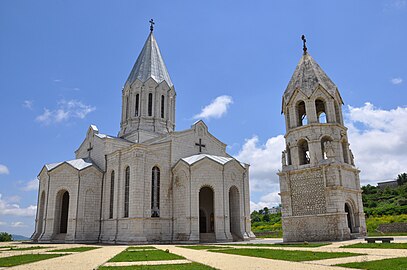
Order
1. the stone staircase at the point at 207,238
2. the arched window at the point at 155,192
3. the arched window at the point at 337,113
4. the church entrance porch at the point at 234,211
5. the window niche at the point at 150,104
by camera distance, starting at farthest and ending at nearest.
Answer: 1. the window niche at the point at 150,104
2. the church entrance porch at the point at 234,211
3. the arched window at the point at 155,192
4. the stone staircase at the point at 207,238
5. the arched window at the point at 337,113

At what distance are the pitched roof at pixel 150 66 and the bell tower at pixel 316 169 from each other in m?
17.9

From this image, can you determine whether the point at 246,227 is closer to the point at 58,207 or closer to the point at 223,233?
the point at 223,233

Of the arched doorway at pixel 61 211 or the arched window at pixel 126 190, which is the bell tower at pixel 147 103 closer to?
the arched window at pixel 126 190

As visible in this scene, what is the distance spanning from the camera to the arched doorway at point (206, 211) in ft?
104

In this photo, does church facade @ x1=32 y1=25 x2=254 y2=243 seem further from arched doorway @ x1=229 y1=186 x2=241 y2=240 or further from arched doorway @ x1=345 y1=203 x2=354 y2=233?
arched doorway @ x1=345 y1=203 x2=354 y2=233

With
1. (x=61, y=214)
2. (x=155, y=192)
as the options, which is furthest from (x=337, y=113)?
(x=61, y=214)

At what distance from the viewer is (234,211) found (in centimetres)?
3038

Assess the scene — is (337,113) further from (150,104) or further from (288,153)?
(150,104)

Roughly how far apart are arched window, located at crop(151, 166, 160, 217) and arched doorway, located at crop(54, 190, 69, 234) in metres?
9.41

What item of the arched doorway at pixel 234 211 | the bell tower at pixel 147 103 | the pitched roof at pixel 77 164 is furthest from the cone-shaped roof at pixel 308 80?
the pitched roof at pixel 77 164

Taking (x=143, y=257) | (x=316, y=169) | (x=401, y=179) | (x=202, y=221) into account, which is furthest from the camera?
Answer: (x=401, y=179)

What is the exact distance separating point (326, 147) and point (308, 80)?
Result: 517cm

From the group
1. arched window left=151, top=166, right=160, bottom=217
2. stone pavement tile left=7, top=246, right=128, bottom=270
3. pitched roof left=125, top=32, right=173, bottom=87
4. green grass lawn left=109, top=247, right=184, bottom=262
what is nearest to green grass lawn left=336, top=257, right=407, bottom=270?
green grass lawn left=109, top=247, right=184, bottom=262

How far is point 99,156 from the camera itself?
32.7 metres
